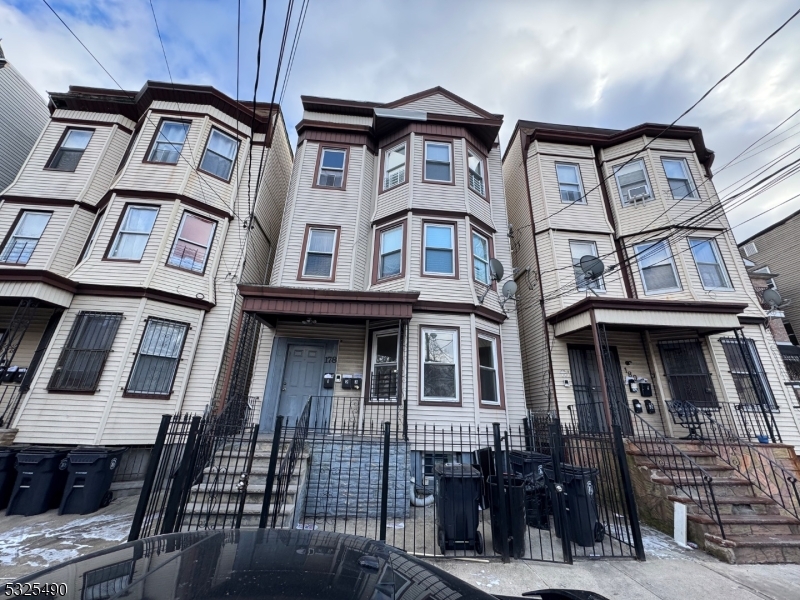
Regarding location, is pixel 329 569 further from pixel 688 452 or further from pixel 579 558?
pixel 688 452

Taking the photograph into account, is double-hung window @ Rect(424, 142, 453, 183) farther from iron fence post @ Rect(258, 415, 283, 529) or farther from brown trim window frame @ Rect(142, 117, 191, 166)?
iron fence post @ Rect(258, 415, 283, 529)

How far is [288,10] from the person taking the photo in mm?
4895

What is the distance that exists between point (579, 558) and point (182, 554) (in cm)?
503

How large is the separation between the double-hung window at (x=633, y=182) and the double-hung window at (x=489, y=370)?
7202mm

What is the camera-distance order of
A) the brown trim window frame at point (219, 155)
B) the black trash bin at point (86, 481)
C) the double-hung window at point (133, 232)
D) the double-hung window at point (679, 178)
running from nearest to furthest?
the black trash bin at point (86, 481) → the double-hung window at point (133, 232) → the brown trim window frame at point (219, 155) → the double-hung window at point (679, 178)

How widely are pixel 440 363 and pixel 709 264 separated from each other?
8.96m

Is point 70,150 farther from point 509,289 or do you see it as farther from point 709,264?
point 709,264

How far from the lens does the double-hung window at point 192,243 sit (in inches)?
374

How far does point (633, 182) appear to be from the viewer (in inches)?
465

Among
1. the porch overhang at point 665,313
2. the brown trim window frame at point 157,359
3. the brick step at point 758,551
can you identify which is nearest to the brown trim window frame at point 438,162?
the porch overhang at point 665,313

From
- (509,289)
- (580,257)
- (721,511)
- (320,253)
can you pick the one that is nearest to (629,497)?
(721,511)

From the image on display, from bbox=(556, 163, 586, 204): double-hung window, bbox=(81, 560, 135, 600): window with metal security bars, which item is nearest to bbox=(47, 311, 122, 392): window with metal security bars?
bbox=(81, 560, 135, 600): window with metal security bars


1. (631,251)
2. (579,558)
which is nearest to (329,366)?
(579,558)

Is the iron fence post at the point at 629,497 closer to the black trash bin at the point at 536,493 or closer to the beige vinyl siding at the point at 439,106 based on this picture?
the black trash bin at the point at 536,493
